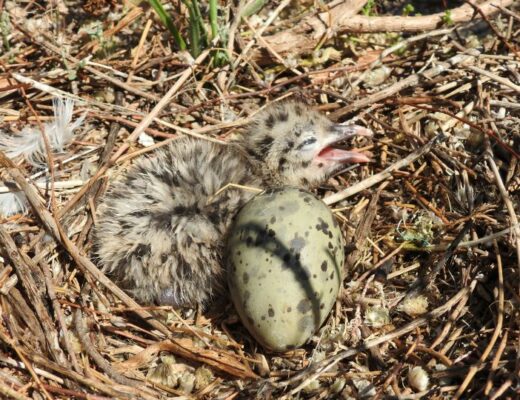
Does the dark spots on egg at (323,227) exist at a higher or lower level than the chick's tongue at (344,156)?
higher

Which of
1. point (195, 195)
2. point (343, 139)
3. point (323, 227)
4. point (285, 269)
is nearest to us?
point (285, 269)

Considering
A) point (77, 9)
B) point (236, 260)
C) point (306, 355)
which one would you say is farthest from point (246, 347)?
point (77, 9)

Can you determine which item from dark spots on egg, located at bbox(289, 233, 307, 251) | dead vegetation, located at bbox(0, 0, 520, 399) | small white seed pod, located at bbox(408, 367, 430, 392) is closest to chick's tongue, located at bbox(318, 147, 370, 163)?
dead vegetation, located at bbox(0, 0, 520, 399)

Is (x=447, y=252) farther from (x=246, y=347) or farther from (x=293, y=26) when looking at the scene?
(x=293, y=26)

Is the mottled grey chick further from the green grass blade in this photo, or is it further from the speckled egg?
the green grass blade

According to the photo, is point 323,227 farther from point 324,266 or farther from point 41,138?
point 41,138

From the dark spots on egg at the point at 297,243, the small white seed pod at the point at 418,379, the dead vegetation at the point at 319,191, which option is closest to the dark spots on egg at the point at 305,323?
the dead vegetation at the point at 319,191

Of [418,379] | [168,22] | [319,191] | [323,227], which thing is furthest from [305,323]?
[168,22]

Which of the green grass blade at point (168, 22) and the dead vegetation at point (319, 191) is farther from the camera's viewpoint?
the green grass blade at point (168, 22)

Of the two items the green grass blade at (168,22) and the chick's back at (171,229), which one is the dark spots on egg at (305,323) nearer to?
the chick's back at (171,229)
